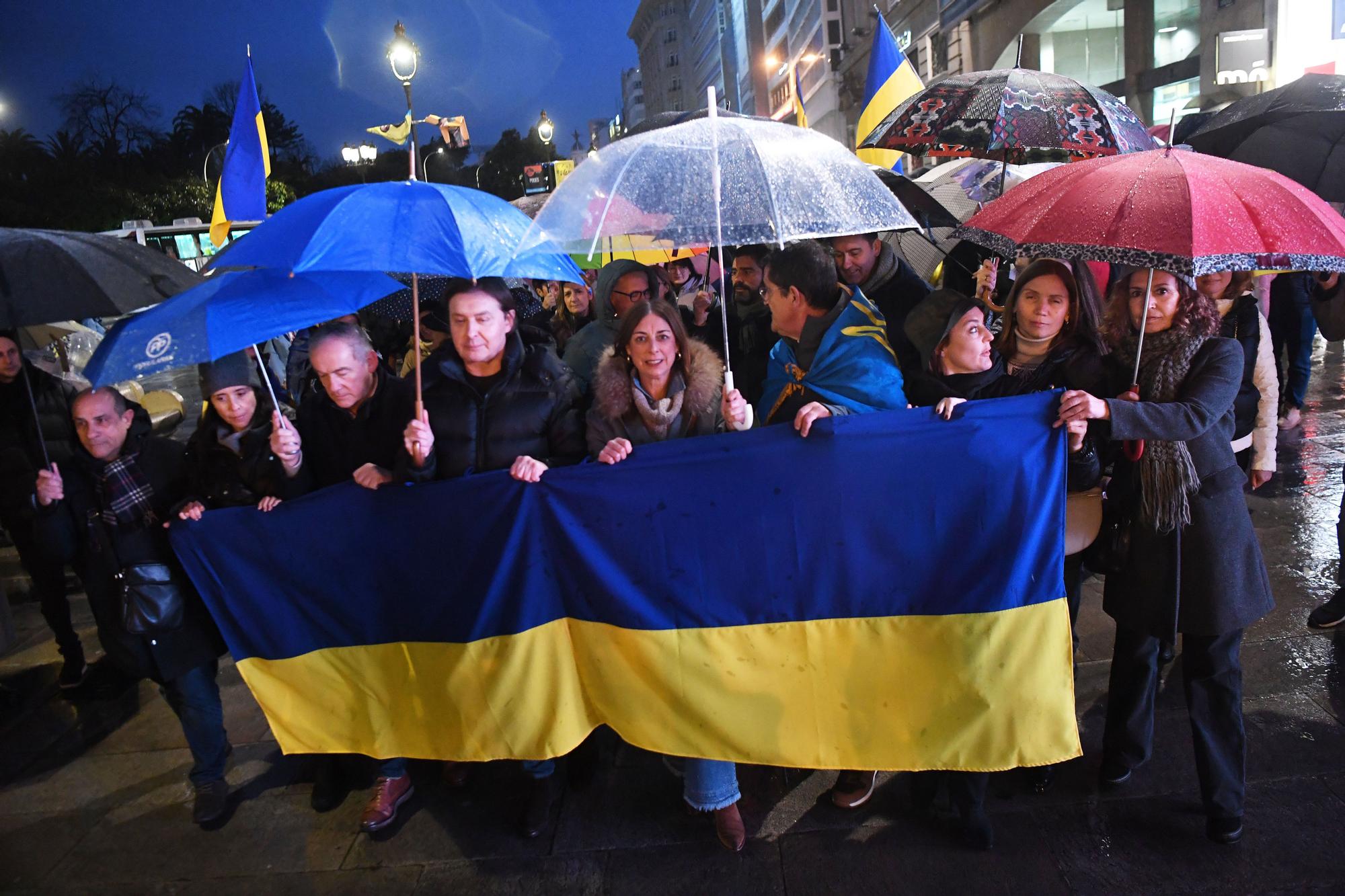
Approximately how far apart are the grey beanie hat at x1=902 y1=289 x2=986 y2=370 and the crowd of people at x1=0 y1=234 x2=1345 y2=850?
13 mm

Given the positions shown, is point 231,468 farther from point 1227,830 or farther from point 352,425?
point 1227,830

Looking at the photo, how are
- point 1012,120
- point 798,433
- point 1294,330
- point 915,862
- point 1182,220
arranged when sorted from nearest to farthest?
point 1182,220 → point 798,433 → point 915,862 → point 1012,120 → point 1294,330

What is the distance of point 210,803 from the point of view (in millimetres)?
3629

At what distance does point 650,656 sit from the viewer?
3.09 meters

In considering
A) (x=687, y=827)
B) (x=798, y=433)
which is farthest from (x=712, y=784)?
(x=798, y=433)

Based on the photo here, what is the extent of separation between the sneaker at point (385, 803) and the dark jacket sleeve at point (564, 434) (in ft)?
4.93

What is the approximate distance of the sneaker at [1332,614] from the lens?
4191 mm

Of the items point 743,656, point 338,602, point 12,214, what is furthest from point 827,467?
point 12,214

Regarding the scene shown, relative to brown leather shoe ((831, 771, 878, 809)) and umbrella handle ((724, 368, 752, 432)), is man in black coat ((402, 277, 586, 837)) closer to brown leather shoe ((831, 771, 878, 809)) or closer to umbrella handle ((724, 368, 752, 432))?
umbrella handle ((724, 368, 752, 432))

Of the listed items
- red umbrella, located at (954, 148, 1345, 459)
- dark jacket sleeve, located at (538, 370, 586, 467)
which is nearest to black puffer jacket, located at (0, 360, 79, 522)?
dark jacket sleeve, located at (538, 370, 586, 467)

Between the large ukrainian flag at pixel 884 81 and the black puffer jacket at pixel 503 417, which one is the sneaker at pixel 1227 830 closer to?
the black puffer jacket at pixel 503 417

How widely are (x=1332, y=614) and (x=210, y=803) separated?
5216 mm

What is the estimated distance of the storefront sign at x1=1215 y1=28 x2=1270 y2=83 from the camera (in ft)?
37.0

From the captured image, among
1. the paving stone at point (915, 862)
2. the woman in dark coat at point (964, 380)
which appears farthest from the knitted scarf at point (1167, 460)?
the paving stone at point (915, 862)
